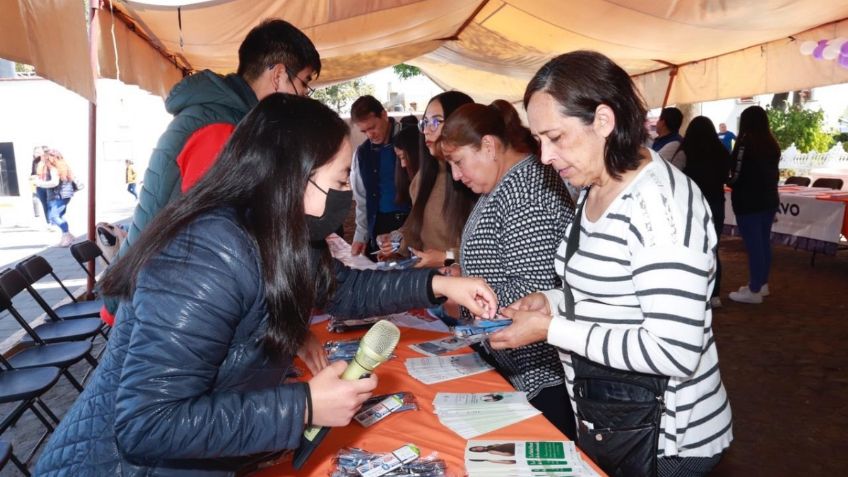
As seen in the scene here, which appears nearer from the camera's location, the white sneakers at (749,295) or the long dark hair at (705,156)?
the long dark hair at (705,156)

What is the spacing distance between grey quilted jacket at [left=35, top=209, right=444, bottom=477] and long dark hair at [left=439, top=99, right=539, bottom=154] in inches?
48.8

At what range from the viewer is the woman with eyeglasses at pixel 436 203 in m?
2.71

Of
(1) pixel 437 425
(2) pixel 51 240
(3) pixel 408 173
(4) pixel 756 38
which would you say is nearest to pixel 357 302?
(1) pixel 437 425

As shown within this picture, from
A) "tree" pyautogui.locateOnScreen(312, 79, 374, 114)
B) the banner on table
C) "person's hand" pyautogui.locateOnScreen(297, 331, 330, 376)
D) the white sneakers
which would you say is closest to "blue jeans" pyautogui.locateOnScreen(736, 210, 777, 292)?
the white sneakers

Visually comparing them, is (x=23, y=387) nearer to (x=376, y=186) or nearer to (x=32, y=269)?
(x=32, y=269)

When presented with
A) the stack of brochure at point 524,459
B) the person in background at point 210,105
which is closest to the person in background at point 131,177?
the person in background at point 210,105

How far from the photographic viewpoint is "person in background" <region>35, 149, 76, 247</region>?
32.9 feet

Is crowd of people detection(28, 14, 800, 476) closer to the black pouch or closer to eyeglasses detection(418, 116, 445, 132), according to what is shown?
the black pouch

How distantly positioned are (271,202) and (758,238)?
575cm

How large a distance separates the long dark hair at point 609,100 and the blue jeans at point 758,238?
16.3ft

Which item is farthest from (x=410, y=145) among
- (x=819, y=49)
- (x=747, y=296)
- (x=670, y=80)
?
(x=670, y=80)

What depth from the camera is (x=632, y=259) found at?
124 centimetres

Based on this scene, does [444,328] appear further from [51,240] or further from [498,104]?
[51,240]

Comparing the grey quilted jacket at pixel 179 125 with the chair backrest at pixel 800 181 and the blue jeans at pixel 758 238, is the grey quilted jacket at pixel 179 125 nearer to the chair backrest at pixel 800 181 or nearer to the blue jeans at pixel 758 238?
the blue jeans at pixel 758 238
